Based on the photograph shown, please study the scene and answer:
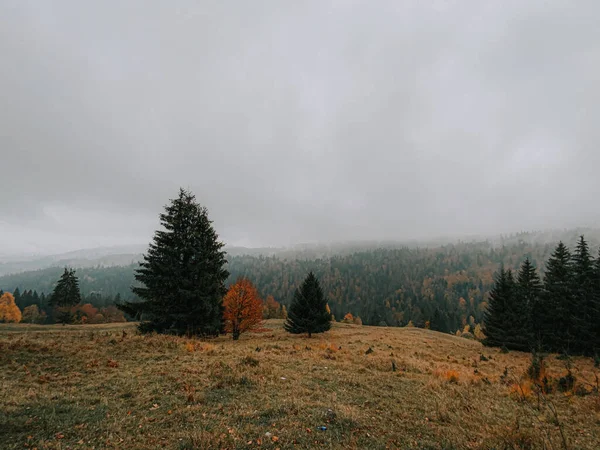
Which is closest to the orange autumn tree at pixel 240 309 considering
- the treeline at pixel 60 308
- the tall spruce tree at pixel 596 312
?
the treeline at pixel 60 308

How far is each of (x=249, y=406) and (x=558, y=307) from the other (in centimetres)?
→ 4506

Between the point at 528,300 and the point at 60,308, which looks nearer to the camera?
the point at 528,300

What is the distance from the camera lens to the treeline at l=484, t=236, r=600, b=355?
32.0 meters

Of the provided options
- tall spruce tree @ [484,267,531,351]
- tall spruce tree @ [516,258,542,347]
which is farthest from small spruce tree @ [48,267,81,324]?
tall spruce tree @ [516,258,542,347]

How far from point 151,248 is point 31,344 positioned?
951 centimetres

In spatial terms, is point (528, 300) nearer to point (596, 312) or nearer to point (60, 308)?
point (596, 312)

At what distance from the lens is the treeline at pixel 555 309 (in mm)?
32000

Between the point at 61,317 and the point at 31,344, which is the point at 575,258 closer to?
the point at 31,344

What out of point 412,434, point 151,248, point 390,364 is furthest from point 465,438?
point 151,248

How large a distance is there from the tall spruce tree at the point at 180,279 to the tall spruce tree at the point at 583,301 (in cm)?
4433

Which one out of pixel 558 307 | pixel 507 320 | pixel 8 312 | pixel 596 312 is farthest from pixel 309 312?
pixel 8 312

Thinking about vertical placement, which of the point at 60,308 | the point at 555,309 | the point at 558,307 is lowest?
the point at 555,309

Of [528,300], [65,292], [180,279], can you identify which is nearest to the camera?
[180,279]

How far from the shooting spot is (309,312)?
36.4m
